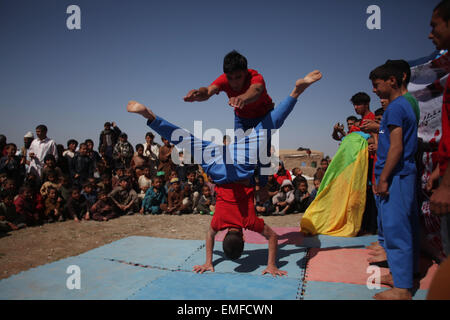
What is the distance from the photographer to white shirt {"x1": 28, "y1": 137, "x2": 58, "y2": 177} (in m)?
6.96

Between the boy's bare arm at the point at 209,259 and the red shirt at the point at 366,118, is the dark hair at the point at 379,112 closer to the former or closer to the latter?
the red shirt at the point at 366,118

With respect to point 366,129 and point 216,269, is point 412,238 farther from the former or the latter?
point 216,269

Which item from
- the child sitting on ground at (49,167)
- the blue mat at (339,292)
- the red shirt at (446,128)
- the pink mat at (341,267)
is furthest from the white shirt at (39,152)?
the red shirt at (446,128)

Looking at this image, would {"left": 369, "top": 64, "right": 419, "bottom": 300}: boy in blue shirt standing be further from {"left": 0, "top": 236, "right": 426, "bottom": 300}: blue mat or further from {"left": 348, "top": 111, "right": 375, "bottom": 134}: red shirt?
{"left": 348, "top": 111, "right": 375, "bottom": 134}: red shirt

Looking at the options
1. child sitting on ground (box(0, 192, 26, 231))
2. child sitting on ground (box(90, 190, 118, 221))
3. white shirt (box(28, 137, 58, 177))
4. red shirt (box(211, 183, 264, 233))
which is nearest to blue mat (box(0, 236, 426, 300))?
red shirt (box(211, 183, 264, 233))

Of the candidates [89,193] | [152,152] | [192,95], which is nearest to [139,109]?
[192,95]

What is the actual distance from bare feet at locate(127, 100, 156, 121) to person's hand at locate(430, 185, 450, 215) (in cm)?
238

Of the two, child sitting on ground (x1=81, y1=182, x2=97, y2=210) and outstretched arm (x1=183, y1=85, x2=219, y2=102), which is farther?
child sitting on ground (x1=81, y1=182, x2=97, y2=210)

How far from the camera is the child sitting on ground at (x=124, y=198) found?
7.14 metres

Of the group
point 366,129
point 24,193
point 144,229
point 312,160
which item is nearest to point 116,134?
point 24,193

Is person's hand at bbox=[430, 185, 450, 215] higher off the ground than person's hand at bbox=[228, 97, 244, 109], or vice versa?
person's hand at bbox=[228, 97, 244, 109]

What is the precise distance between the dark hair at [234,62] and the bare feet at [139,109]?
926 mm

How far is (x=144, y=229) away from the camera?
5695 millimetres

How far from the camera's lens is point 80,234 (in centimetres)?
529
